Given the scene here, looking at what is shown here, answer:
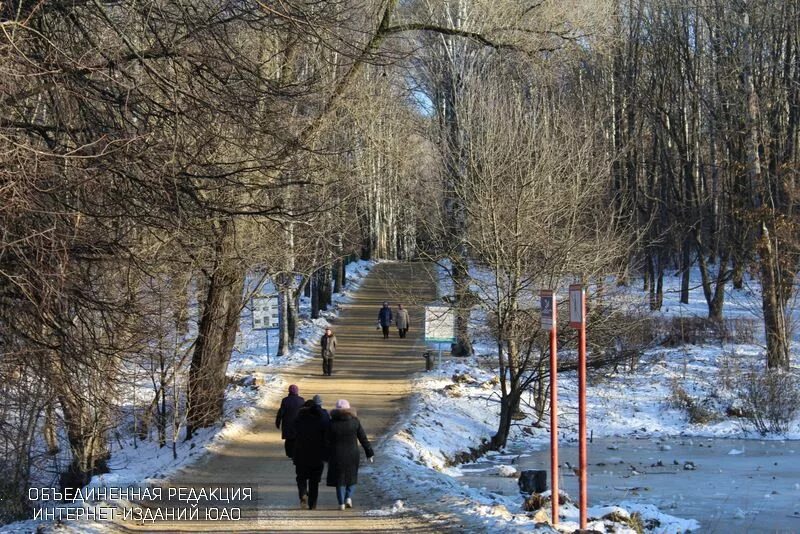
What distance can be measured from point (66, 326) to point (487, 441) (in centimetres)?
1564

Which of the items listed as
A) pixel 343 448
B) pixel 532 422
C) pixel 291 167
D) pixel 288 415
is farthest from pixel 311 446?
pixel 532 422

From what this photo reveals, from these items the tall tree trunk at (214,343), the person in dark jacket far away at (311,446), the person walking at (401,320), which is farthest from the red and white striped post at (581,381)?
the person walking at (401,320)

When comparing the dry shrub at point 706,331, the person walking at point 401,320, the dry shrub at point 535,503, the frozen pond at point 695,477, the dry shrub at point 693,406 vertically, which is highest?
the person walking at point 401,320

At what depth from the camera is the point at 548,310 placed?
10812 millimetres

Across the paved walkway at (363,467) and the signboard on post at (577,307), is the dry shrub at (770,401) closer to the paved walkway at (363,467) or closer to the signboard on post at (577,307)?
the paved walkway at (363,467)

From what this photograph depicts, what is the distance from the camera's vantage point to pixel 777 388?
25609 millimetres

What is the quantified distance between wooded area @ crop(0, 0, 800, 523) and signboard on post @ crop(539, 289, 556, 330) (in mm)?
3050

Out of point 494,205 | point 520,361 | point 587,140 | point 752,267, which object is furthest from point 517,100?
point 752,267

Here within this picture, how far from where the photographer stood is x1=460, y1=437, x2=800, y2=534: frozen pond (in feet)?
47.2

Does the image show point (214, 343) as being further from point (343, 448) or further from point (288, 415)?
point (343, 448)

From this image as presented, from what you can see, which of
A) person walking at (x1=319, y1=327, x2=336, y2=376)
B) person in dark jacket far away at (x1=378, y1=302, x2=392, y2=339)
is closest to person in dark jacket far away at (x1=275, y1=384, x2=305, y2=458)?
person walking at (x1=319, y1=327, x2=336, y2=376)

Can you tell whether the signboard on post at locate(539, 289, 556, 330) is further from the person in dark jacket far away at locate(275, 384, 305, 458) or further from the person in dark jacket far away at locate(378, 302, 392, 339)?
the person in dark jacket far away at locate(378, 302, 392, 339)

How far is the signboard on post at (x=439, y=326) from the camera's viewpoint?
24406 mm

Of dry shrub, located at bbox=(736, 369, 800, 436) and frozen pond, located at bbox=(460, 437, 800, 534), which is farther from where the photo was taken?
dry shrub, located at bbox=(736, 369, 800, 436)
